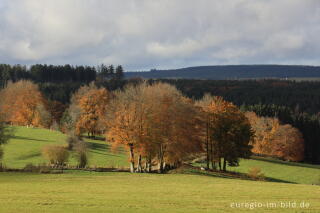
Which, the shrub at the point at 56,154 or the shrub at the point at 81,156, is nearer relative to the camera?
the shrub at the point at 56,154

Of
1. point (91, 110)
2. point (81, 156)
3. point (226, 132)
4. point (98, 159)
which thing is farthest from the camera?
point (91, 110)

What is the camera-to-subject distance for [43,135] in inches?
3706

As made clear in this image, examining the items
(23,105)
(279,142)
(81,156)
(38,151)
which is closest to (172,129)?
(81,156)

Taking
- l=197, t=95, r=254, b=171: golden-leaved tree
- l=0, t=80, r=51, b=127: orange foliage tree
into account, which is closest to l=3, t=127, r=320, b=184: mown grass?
l=197, t=95, r=254, b=171: golden-leaved tree

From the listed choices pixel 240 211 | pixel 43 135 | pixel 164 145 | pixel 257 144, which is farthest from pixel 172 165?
pixel 257 144

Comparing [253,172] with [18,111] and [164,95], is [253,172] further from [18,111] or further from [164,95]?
[18,111]

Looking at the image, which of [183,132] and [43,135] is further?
[43,135]

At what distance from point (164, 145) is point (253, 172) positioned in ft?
52.2

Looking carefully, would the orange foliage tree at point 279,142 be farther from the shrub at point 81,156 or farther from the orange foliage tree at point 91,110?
the shrub at point 81,156

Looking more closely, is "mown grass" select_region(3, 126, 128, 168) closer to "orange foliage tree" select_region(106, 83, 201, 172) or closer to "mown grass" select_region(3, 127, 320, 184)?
"mown grass" select_region(3, 127, 320, 184)

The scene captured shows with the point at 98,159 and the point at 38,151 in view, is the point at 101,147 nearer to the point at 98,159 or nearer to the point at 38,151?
the point at 98,159

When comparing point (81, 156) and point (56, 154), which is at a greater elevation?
point (56, 154)

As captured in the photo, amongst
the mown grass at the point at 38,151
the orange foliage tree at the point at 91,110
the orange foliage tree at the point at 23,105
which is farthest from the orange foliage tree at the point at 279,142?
the orange foliage tree at the point at 23,105

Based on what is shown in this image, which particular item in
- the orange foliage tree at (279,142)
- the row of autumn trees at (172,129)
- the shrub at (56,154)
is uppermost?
the row of autumn trees at (172,129)
